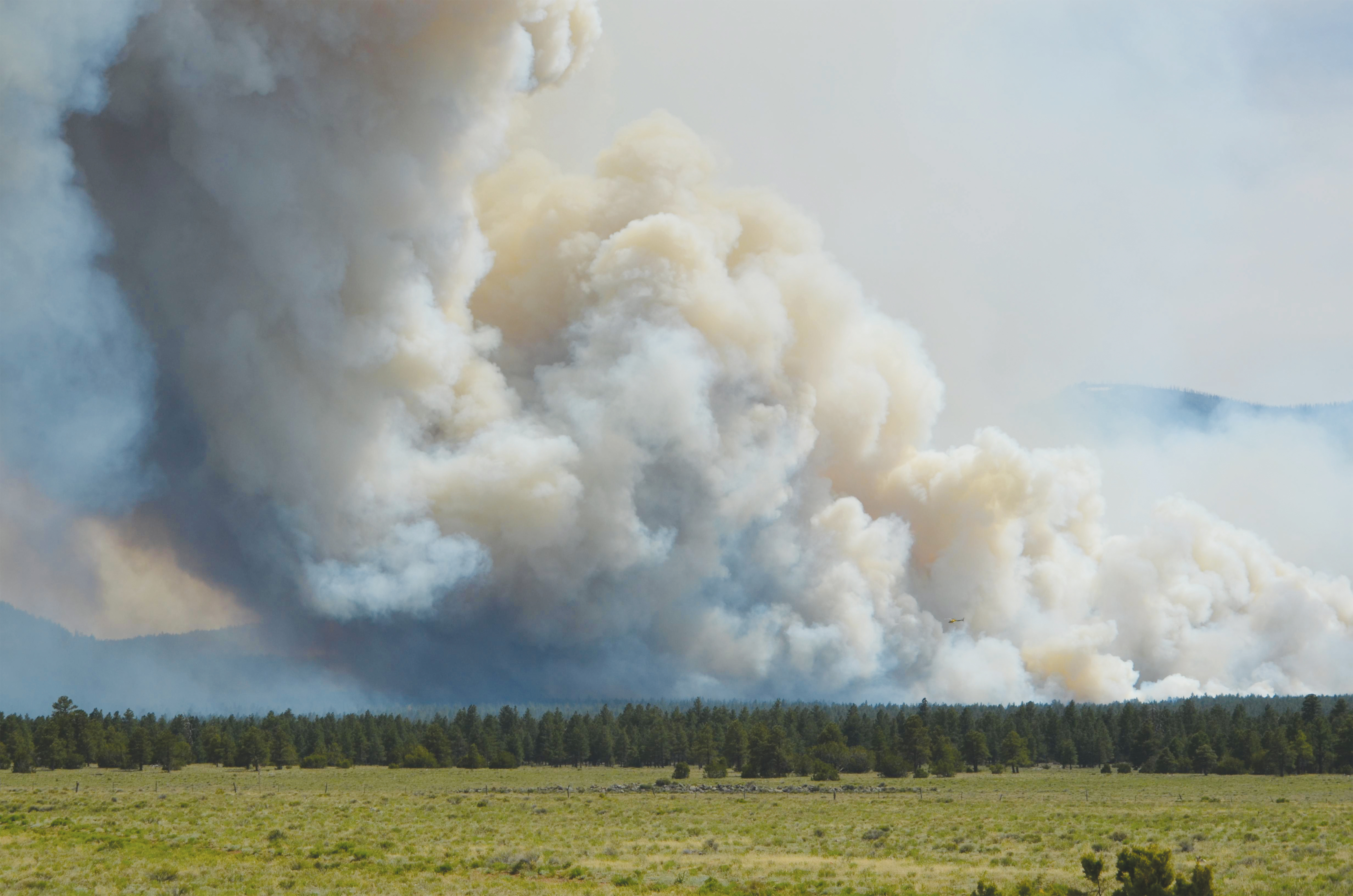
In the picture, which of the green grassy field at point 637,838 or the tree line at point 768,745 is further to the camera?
the tree line at point 768,745

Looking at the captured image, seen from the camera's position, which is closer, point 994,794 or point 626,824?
point 626,824

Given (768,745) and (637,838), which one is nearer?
(637,838)

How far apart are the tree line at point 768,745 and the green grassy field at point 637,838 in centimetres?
4307

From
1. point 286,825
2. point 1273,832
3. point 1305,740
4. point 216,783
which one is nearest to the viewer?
point 1273,832

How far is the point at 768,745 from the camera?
147m

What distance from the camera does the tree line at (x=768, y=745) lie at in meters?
148

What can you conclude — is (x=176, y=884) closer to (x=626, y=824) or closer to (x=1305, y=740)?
(x=626, y=824)

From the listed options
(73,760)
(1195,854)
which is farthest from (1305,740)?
(73,760)

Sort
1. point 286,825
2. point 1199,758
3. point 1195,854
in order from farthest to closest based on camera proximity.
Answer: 1. point 1199,758
2. point 286,825
3. point 1195,854

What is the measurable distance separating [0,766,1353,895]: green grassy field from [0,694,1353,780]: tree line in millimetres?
43066

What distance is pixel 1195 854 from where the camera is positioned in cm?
4991

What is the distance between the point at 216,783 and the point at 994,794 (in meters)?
84.9

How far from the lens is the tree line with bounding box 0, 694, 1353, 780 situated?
484 ft

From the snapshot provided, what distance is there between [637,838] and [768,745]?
88.9 metres
